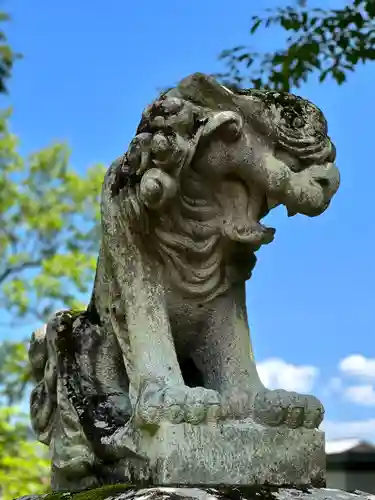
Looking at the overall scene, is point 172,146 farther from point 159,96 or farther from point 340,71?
point 340,71

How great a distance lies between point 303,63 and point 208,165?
2.24 m

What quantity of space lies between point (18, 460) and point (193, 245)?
23.0ft

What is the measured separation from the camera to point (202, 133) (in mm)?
1919

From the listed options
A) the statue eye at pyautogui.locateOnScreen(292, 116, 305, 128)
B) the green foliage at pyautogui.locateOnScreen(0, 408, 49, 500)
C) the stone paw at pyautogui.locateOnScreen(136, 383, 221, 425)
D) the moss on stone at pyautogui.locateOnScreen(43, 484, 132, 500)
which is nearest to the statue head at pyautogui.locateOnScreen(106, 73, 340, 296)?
the statue eye at pyautogui.locateOnScreen(292, 116, 305, 128)

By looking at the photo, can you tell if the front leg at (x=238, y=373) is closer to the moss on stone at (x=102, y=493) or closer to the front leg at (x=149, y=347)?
the front leg at (x=149, y=347)

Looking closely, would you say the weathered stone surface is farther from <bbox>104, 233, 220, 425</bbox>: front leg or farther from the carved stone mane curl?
the carved stone mane curl

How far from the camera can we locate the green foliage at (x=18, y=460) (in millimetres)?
8211

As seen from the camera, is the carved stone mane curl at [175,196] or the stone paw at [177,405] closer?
the stone paw at [177,405]

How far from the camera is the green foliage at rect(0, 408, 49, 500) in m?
8.21

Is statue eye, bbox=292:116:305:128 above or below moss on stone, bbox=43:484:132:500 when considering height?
above

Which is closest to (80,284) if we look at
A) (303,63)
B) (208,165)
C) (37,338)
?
(303,63)

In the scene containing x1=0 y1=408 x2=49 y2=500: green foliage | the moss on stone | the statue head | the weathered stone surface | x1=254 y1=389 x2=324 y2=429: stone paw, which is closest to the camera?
the weathered stone surface

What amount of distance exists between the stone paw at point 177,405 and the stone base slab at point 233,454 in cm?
2

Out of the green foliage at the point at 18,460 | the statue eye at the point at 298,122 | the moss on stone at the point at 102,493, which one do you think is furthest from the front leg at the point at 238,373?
the green foliage at the point at 18,460
